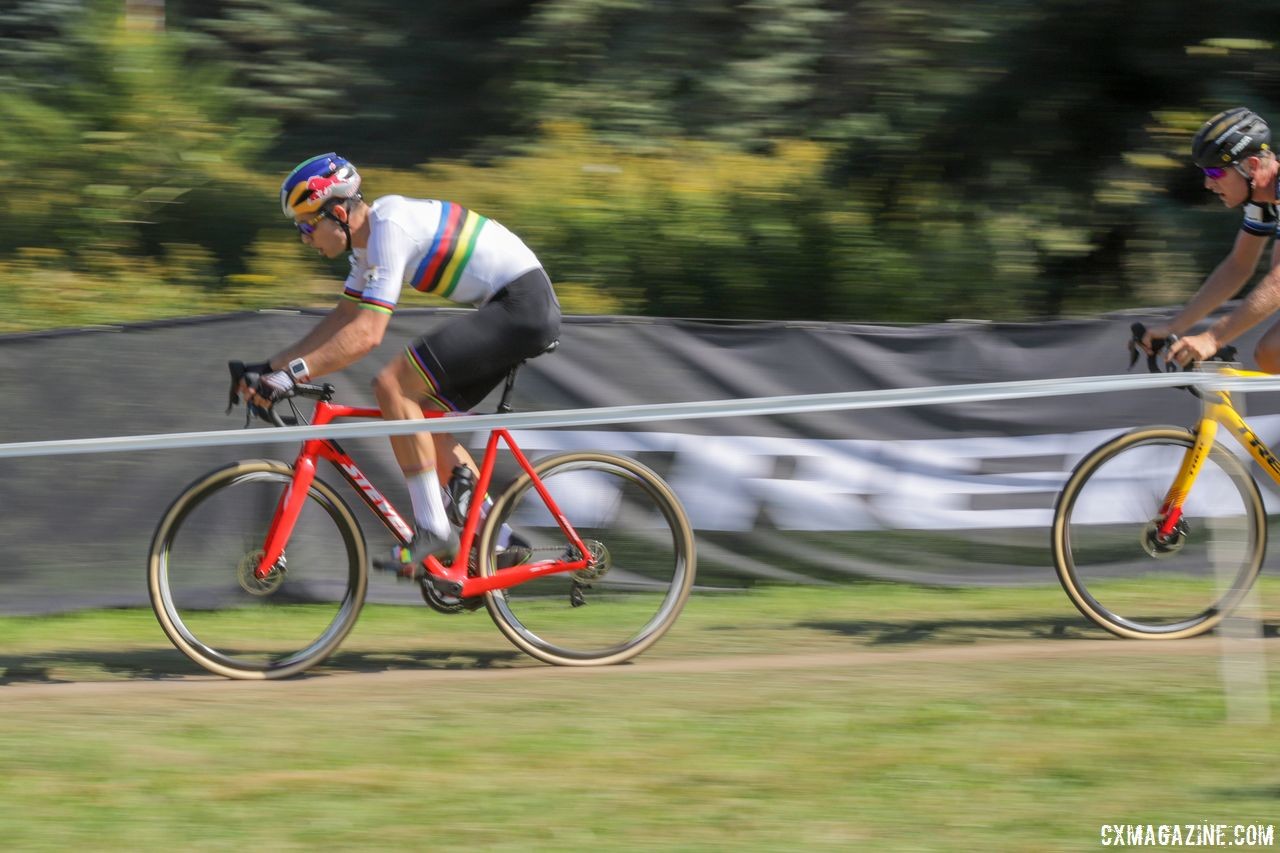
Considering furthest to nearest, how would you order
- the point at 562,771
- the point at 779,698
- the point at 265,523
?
the point at 265,523, the point at 779,698, the point at 562,771

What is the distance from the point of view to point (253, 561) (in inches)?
234

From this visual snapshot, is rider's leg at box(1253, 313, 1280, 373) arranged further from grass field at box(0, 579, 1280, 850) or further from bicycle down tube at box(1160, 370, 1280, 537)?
grass field at box(0, 579, 1280, 850)

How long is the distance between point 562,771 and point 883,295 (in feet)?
19.2

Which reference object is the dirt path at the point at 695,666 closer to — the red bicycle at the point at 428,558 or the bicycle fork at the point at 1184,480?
the red bicycle at the point at 428,558

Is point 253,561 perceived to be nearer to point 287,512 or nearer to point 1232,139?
point 287,512

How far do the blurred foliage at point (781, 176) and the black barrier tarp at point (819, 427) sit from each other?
2279 millimetres

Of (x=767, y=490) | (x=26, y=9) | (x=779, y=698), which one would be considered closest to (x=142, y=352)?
(x=767, y=490)

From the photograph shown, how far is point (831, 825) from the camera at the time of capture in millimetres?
4180

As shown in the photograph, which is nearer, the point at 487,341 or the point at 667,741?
the point at 667,741

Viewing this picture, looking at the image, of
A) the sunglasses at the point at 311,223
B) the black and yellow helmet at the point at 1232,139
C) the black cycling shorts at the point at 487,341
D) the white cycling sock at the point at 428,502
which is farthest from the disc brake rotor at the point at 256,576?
the black and yellow helmet at the point at 1232,139

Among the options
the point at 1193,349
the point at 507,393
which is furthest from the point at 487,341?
the point at 1193,349

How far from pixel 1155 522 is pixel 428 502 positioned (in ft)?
10.1

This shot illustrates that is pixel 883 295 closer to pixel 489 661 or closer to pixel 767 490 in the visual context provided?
pixel 767 490

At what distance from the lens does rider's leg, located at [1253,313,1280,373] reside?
6.30 m
